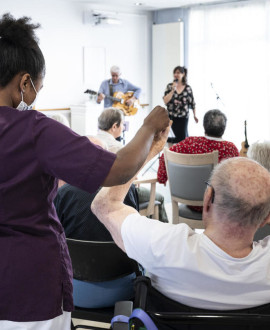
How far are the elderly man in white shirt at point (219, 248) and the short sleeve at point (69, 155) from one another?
0.24 m

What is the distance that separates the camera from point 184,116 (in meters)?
8.36

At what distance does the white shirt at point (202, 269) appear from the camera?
1.31 meters

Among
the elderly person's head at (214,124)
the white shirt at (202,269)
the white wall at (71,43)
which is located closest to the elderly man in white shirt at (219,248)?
the white shirt at (202,269)

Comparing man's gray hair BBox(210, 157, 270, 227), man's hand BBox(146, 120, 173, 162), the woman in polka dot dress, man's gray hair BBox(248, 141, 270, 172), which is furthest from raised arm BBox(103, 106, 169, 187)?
the woman in polka dot dress

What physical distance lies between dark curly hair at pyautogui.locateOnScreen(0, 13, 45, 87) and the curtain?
827 centimetres

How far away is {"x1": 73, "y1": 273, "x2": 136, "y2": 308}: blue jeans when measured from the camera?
2.22 meters

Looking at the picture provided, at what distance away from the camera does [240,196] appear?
1342 mm

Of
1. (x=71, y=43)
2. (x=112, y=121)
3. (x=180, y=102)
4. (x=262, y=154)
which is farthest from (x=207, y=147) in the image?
(x=71, y=43)

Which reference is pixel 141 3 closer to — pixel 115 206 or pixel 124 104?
pixel 124 104

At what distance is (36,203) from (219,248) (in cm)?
48

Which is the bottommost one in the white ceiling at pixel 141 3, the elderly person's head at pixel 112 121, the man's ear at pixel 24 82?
the elderly person's head at pixel 112 121

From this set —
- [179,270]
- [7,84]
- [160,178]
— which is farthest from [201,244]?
[160,178]

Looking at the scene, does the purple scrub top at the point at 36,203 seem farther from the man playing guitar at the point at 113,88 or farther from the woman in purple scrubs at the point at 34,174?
the man playing guitar at the point at 113,88

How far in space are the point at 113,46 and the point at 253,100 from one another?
286 centimetres
